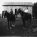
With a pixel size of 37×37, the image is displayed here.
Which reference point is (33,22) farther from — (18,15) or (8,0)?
(8,0)

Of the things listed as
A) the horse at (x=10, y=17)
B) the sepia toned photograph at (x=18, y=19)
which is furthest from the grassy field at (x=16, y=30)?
the horse at (x=10, y=17)

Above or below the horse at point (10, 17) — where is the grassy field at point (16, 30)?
below

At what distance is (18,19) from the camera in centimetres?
269

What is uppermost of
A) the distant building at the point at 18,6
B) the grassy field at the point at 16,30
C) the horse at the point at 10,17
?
the distant building at the point at 18,6

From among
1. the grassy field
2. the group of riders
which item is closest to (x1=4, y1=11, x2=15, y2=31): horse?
the group of riders

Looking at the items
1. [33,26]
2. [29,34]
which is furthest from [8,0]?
[29,34]

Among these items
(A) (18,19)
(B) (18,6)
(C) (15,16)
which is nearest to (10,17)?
(C) (15,16)

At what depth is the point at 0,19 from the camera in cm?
269

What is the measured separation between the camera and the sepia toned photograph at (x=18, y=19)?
8.84ft

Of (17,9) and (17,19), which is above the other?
(17,9)

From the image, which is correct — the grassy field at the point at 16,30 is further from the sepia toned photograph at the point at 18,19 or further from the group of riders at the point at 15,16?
the group of riders at the point at 15,16

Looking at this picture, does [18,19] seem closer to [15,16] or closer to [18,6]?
[15,16]

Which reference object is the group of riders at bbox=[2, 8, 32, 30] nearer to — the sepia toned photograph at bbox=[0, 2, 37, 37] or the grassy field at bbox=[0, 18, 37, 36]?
the sepia toned photograph at bbox=[0, 2, 37, 37]

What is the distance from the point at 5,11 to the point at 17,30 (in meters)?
1.07
